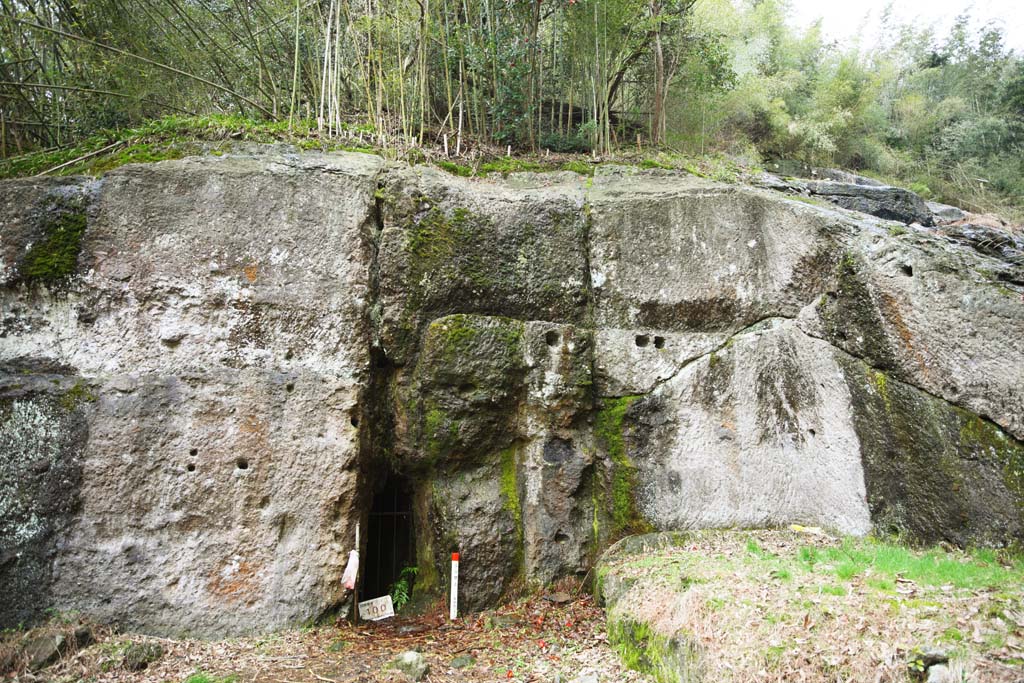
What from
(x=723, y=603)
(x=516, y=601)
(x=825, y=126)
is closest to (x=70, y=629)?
(x=516, y=601)

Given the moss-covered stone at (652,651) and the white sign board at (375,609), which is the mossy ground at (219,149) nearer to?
the white sign board at (375,609)

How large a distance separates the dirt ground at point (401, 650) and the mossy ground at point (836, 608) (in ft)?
1.75

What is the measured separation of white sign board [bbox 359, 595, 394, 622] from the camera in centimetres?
589

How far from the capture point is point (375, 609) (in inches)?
234

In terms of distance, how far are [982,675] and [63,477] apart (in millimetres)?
6561

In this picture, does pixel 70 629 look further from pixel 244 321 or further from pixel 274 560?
pixel 244 321

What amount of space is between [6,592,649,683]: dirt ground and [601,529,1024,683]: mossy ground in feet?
1.75

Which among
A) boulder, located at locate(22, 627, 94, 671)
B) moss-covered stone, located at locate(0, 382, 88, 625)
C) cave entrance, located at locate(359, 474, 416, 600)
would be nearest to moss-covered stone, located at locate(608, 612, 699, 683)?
cave entrance, located at locate(359, 474, 416, 600)

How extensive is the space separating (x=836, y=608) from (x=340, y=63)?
26.6 feet

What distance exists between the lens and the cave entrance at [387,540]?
7.32m

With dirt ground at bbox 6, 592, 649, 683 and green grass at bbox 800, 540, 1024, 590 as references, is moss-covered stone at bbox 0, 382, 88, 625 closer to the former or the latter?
dirt ground at bbox 6, 592, 649, 683

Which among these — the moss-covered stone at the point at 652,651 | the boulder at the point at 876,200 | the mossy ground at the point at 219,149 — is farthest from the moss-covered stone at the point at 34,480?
the boulder at the point at 876,200

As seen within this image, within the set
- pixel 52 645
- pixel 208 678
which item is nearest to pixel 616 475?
pixel 208 678

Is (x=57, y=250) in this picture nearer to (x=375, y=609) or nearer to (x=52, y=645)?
(x=52, y=645)
